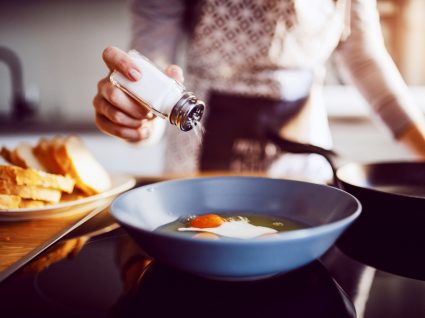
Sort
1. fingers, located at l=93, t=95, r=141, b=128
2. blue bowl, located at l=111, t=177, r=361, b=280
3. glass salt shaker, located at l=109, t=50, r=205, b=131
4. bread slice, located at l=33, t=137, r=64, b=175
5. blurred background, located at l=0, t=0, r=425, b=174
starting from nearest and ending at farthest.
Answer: blue bowl, located at l=111, t=177, r=361, b=280, glass salt shaker, located at l=109, t=50, r=205, b=131, fingers, located at l=93, t=95, r=141, b=128, bread slice, located at l=33, t=137, r=64, b=175, blurred background, located at l=0, t=0, r=425, b=174

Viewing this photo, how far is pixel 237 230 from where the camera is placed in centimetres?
56

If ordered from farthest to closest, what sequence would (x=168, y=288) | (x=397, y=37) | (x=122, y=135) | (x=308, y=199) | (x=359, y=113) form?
(x=397, y=37)
(x=359, y=113)
(x=122, y=135)
(x=308, y=199)
(x=168, y=288)

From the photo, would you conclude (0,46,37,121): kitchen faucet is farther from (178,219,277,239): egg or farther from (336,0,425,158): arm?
(178,219,277,239): egg

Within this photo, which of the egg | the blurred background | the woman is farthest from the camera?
the blurred background

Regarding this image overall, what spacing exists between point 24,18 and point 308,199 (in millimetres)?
2386

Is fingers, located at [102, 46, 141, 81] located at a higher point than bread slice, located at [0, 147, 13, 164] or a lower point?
higher

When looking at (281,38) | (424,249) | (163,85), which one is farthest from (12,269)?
(281,38)

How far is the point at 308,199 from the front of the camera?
60 cm

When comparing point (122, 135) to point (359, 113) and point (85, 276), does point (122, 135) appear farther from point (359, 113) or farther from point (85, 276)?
point (359, 113)

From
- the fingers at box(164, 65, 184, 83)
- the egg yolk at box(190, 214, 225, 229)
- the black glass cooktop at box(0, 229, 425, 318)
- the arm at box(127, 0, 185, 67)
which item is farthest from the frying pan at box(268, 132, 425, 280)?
the arm at box(127, 0, 185, 67)

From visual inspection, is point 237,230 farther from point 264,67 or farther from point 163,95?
point 264,67

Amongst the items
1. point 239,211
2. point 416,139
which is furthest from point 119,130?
point 416,139

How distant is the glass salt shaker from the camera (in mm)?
644

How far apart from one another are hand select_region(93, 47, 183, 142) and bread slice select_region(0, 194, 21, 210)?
203mm
